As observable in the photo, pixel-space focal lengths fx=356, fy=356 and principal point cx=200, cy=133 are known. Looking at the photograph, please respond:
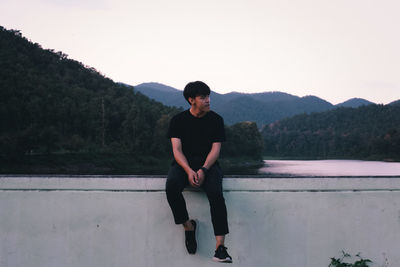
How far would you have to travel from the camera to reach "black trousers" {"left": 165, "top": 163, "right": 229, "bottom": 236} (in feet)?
8.74

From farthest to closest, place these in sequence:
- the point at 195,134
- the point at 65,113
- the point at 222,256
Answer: the point at 65,113, the point at 195,134, the point at 222,256

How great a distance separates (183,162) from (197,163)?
6.2 inches

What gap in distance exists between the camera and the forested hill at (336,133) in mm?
110475

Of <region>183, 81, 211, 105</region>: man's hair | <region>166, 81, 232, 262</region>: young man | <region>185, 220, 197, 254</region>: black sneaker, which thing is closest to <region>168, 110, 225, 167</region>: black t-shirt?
<region>166, 81, 232, 262</region>: young man

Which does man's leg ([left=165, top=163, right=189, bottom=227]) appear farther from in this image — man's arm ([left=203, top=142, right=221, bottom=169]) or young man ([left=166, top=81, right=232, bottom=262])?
man's arm ([left=203, top=142, right=221, bottom=169])

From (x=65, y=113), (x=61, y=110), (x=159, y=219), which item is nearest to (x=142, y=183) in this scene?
(x=159, y=219)

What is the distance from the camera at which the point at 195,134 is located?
9.72 feet

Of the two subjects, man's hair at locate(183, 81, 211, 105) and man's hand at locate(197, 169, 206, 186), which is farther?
man's hair at locate(183, 81, 211, 105)

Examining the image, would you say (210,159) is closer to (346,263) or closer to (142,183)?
(142,183)

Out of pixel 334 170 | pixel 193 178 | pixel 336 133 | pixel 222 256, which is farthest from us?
pixel 336 133

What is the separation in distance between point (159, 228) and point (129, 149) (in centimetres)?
6609

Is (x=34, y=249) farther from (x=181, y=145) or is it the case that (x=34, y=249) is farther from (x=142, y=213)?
(x=181, y=145)

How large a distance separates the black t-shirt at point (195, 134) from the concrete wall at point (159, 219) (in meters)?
0.30

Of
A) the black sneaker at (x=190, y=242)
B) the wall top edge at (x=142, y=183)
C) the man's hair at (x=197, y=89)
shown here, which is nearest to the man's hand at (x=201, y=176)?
the wall top edge at (x=142, y=183)
